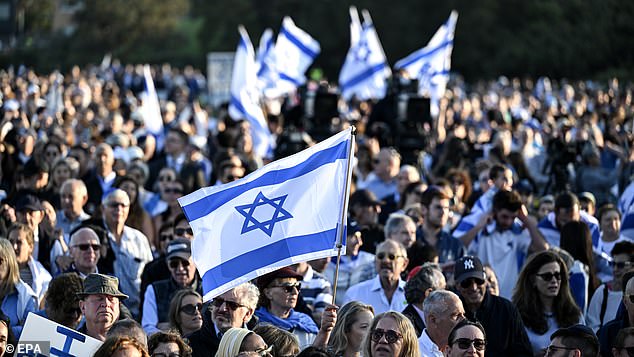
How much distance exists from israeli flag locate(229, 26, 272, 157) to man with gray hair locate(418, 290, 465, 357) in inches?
439

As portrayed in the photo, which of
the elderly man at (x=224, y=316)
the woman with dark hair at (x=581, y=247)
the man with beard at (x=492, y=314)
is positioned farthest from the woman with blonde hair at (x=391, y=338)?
the woman with dark hair at (x=581, y=247)

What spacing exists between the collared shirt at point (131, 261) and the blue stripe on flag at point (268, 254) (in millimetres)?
2966

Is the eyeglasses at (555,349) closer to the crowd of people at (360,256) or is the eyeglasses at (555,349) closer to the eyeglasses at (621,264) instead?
the crowd of people at (360,256)

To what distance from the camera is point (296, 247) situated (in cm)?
783

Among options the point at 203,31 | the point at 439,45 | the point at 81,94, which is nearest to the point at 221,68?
the point at 81,94

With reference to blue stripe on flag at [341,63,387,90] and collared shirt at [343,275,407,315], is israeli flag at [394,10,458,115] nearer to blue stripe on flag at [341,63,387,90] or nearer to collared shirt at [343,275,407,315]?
blue stripe on flag at [341,63,387,90]

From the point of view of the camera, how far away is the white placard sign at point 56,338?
22.7 feet

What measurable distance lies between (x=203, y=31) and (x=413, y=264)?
2375 inches

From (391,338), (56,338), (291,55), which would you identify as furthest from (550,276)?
(291,55)

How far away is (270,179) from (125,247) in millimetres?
3144

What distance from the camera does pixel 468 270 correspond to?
29.4 feet

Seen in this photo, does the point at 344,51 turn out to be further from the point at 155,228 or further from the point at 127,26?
the point at 155,228

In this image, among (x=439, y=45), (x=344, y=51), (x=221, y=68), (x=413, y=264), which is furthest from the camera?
(x=344, y=51)

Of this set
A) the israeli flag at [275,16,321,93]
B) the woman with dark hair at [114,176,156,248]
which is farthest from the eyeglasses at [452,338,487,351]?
the israeli flag at [275,16,321,93]
